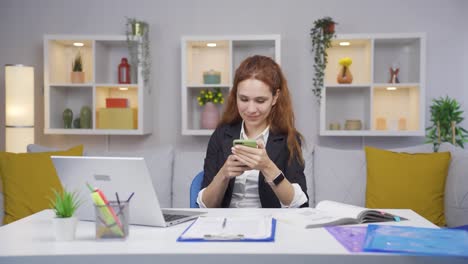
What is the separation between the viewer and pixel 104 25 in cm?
438

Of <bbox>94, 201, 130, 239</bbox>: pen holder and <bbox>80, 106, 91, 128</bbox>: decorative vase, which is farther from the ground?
<bbox>80, 106, 91, 128</bbox>: decorative vase

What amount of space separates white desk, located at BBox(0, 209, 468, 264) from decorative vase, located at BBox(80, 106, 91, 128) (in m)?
2.81

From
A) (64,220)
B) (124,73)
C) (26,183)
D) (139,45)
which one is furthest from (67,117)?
(64,220)

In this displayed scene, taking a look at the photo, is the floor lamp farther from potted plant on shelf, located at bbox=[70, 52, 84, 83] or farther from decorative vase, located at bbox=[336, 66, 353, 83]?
decorative vase, located at bbox=[336, 66, 353, 83]

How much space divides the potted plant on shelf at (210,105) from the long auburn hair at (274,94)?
5.43ft

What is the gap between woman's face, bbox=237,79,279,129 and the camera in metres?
2.14

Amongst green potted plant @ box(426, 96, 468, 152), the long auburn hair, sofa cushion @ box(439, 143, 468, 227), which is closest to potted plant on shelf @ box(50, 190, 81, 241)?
the long auburn hair

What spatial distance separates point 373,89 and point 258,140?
7.37 ft

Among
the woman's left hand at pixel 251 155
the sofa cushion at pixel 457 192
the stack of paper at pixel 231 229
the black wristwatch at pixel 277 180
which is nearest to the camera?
the stack of paper at pixel 231 229

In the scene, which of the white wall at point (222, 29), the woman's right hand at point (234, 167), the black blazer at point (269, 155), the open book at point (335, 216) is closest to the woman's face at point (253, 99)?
the black blazer at point (269, 155)

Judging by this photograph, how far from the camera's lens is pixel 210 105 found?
4.09m

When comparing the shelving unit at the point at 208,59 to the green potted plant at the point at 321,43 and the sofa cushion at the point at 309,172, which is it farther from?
the sofa cushion at the point at 309,172

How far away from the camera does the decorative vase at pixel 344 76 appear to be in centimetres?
396

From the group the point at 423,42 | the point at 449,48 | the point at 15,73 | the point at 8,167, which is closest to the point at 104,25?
the point at 15,73
